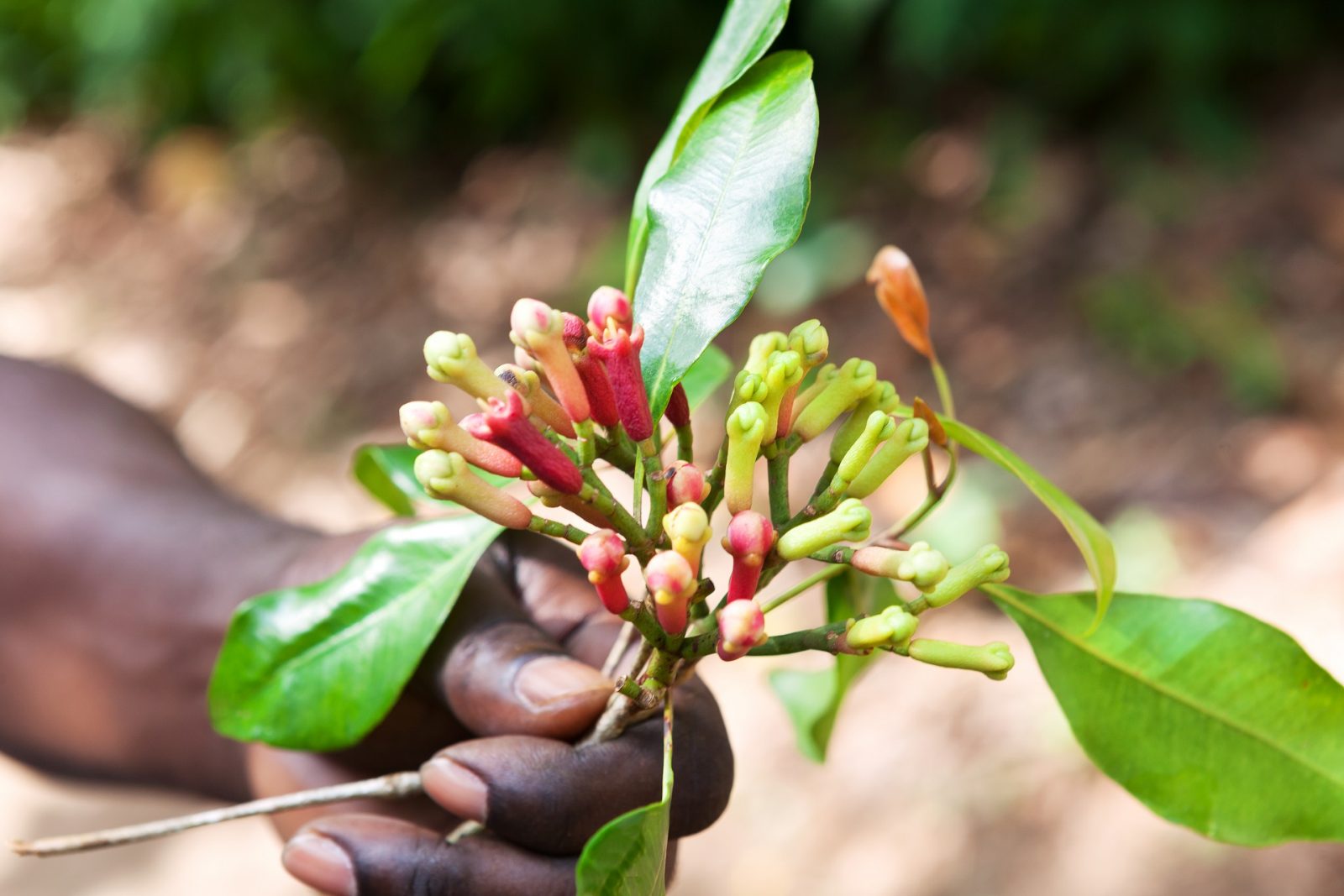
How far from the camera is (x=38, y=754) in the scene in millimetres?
1661

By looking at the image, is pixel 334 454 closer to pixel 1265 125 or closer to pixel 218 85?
pixel 218 85

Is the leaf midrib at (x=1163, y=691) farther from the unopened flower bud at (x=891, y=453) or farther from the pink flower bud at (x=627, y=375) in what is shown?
the pink flower bud at (x=627, y=375)

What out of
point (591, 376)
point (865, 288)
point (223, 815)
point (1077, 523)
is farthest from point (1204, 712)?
point (865, 288)

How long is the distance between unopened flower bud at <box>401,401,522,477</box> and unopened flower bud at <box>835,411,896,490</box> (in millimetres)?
216

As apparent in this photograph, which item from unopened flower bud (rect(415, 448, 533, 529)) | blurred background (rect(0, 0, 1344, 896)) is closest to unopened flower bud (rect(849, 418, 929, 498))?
unopened flower bud (rect(415, 448, 533, 529))

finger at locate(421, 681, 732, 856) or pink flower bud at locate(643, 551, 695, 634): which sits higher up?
pink flower bud at locate(643, 551, 695, 634)

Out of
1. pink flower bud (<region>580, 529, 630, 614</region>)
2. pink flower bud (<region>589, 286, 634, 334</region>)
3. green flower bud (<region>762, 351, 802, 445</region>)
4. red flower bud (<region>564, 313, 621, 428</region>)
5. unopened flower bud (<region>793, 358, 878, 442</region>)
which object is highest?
pink flower bud (<region>589, 286, 634, 334</region>)

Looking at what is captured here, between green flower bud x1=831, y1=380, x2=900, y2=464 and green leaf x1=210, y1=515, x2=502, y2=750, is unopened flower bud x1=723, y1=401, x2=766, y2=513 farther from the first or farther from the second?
green leaf x1=210, y1=515, x2=502, y2=750

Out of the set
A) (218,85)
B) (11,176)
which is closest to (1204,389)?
(218,85)

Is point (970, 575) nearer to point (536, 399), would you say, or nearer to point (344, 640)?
point (536, 399)

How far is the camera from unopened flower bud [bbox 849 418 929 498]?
0.78 meters

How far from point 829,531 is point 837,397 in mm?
129

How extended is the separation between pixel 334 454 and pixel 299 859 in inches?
110

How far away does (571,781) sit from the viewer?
924 millimetres
